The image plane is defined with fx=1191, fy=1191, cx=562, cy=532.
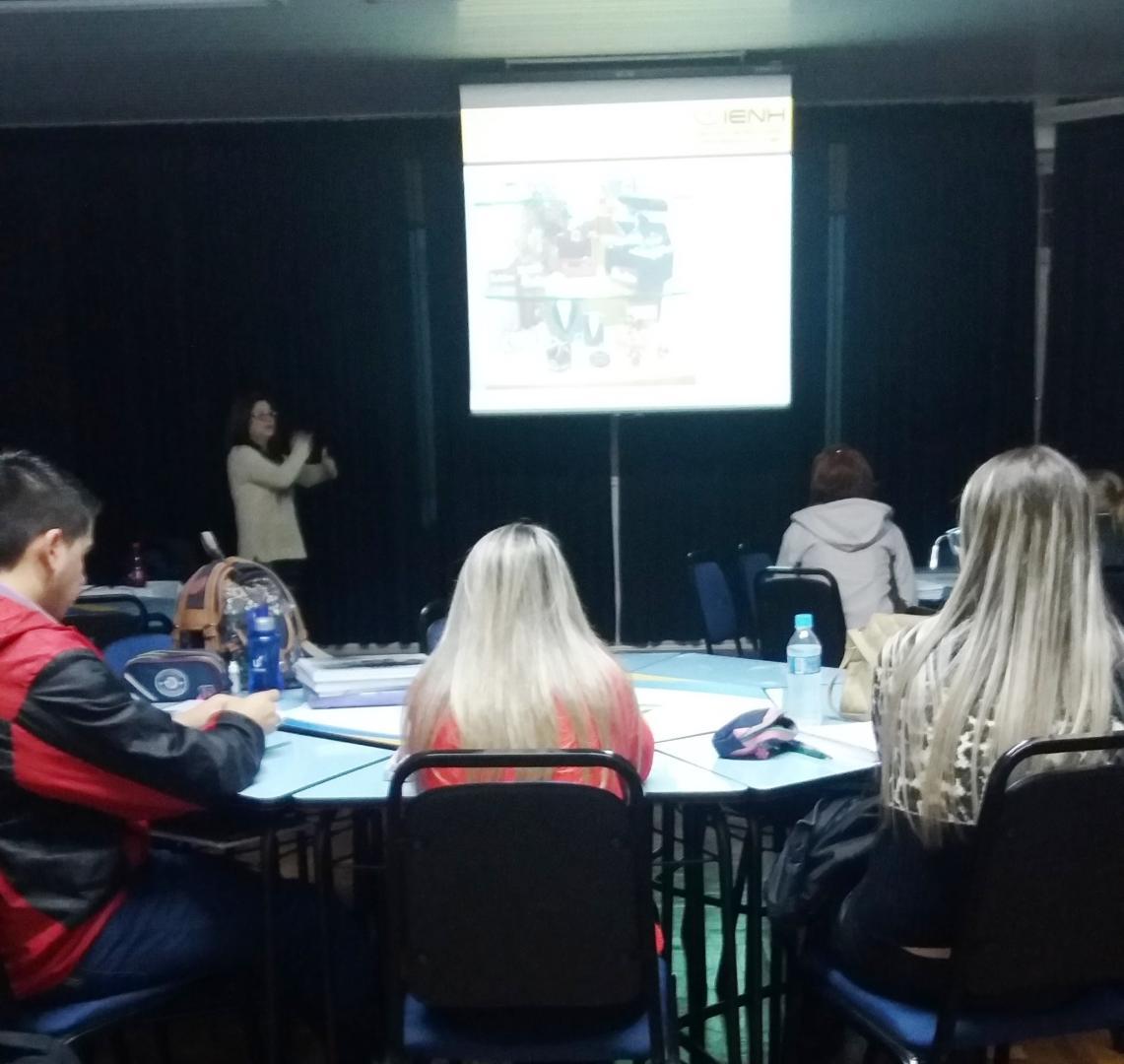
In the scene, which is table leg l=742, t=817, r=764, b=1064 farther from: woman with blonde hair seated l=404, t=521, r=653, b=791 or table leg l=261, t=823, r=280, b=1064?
table leg l=261, t=823, r=280, b=1064

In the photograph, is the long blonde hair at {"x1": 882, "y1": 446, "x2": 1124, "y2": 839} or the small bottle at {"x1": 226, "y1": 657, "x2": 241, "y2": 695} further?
the small bottle at {"x1": 226, "y1": 657, "x2": 241, "y2": 695}

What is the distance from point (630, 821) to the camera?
1.46 m

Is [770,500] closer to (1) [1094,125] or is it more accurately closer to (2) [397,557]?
(2) [397,557]

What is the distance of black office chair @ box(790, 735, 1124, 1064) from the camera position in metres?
1.43

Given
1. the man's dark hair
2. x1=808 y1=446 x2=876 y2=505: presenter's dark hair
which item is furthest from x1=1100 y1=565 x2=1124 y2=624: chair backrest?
the man's dark hair

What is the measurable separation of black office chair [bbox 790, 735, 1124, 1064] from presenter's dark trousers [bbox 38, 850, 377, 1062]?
84 cm

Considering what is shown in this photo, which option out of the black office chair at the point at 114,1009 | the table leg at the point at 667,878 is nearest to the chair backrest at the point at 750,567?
the table leg at the point at 667,878

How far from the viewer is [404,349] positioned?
5629 millimetres

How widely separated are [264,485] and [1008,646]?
4.19m

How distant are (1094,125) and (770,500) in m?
2.21

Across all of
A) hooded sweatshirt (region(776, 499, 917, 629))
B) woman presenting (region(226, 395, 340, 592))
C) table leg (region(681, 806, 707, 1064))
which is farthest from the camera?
woman presenting (region(226, 395, 340, 592))

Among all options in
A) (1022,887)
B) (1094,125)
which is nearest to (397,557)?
(1094,125)

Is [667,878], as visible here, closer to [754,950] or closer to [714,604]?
[754,950]

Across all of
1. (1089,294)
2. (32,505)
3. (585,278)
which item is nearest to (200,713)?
(32,505)
